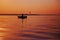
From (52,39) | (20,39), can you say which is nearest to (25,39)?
(20,39)

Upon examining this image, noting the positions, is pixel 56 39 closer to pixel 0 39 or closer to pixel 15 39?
pixel 15 39

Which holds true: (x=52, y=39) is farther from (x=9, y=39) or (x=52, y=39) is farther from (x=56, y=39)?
(x=9, y=39)

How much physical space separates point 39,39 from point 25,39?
47 cm

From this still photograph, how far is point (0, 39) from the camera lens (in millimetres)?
5555

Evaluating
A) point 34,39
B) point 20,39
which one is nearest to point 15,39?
point 20,39

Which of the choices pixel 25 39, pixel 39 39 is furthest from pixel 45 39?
pixel 25 39

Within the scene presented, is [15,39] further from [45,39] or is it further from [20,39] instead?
[45,39]

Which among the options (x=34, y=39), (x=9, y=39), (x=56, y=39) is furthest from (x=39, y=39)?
(x=9, y=39)

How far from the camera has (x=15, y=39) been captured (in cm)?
567

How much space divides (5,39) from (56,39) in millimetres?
1693

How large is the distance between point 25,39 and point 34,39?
0.30m

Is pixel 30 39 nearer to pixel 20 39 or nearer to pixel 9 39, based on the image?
pixel 20 39

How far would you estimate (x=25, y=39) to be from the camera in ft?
18.7

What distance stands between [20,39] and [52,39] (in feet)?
3.52
